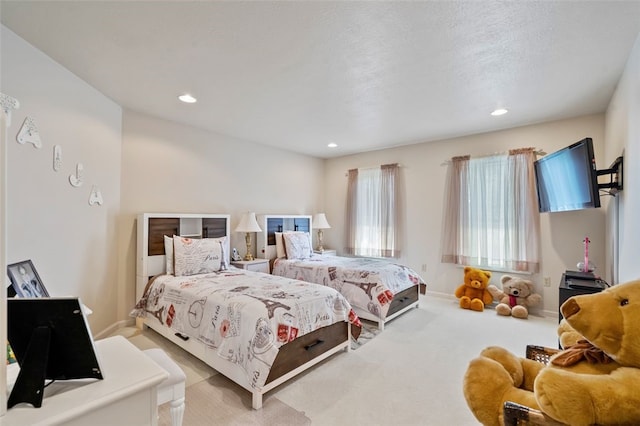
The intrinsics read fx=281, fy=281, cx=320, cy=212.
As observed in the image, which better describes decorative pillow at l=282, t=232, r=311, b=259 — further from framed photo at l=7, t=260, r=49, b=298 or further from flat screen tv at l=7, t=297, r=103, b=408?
flat screen tv at l=7, t=297, r=103, b=408

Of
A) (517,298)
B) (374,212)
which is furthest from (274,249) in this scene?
(517,298)

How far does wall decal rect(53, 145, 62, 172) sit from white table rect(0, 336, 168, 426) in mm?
2058

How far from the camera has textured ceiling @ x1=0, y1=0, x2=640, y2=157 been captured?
1.71 m

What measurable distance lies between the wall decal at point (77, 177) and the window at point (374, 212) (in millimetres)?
4083

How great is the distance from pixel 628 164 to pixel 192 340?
3.86 m

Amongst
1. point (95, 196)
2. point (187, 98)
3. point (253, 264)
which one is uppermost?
point (187, 98)

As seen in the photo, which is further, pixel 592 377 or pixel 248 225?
pixel 248 225

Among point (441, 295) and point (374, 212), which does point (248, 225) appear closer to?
point (374, 212)

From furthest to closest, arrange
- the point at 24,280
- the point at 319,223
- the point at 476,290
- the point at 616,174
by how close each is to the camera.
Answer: the point at 319,223 < the point at 476,290 < the point at 616,174 < the point at 24,280

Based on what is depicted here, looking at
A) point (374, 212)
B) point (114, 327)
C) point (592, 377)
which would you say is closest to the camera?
point (592, 377)

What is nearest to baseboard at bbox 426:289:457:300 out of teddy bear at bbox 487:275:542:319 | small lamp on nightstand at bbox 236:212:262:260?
teddy bear at bbox 487:275:542:319

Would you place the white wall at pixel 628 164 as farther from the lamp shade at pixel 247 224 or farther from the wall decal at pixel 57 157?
the wall decal at pixel 57 157

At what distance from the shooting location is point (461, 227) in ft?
14.2

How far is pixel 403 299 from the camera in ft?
12.2
